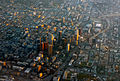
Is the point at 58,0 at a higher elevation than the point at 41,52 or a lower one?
higher

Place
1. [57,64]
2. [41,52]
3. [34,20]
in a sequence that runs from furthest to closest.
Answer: [34,20]
[41,52]
[57,64]

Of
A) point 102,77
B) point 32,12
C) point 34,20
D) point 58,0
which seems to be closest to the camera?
point 102,77

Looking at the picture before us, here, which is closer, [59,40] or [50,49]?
[50,49]

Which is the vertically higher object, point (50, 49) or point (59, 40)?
point (59, 40)

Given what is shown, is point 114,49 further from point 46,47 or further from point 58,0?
point 58,0

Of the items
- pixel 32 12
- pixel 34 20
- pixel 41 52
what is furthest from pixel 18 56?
pixel 32 12

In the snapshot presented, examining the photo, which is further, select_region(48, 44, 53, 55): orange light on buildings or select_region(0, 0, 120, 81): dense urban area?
select_region(48, 44, 53, 55): orange light on buildings

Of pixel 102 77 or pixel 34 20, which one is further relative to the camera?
pixel 34 20

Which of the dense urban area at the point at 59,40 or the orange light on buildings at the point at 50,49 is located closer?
the dense urban area at the point at 59,40
